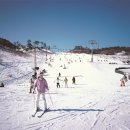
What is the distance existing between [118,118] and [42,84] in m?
4.32

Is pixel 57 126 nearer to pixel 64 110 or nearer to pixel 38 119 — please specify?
pixel 38 119

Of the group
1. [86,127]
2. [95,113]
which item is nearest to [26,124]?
[86,127]

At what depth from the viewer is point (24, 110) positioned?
411 inches

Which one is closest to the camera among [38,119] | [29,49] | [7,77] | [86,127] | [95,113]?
[86,127]

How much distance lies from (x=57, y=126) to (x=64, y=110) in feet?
8.69

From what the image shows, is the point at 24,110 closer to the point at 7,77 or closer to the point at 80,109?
the point at 80,109

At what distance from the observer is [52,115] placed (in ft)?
31.3

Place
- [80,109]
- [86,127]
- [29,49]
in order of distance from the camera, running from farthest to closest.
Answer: [29,49], [80,109], [86,127]

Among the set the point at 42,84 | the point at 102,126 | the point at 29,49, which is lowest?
the point at 102,126

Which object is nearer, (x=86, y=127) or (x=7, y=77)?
(x=86, y=127)

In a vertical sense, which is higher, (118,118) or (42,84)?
(42,84)

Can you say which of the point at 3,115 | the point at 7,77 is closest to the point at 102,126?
the point at 3,115

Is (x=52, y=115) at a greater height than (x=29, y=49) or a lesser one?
lesser

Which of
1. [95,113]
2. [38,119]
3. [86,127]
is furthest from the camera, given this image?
[95,113]
